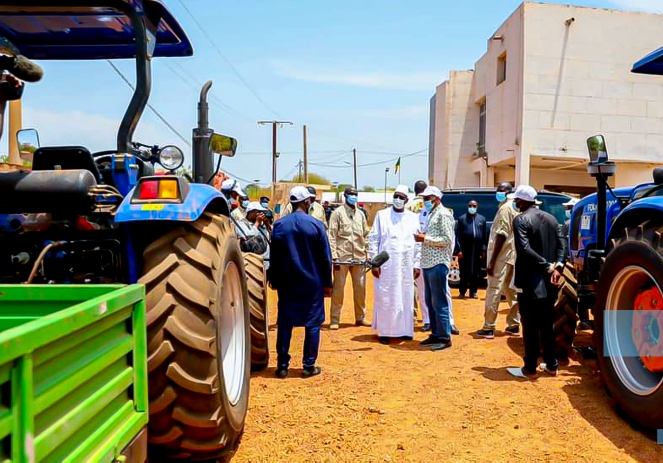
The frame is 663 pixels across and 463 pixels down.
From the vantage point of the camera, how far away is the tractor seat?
3.16 meters

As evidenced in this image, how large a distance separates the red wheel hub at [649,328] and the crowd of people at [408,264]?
86cm

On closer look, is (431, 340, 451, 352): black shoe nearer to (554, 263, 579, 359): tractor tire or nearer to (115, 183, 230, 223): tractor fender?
(554, 263, 579, 359): tractor tire

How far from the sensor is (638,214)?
439cm

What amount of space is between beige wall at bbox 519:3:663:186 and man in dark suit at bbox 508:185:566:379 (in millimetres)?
Answer: 12996

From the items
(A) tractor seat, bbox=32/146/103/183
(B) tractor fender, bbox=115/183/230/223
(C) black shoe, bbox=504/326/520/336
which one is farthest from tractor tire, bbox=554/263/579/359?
(A) tractor seat, bbox=32/146/103/183

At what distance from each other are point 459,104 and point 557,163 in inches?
212

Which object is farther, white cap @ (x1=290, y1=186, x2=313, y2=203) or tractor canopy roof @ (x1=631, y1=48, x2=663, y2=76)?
white cap @ (x1=290, y1=186, x2=313, y2=203)

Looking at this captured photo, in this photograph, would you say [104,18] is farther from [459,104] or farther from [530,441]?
[459,104]

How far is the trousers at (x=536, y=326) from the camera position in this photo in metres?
5.20

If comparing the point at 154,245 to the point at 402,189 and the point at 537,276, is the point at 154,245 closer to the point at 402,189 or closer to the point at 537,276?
the point at 537,276

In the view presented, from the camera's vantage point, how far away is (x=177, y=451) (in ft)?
9.67

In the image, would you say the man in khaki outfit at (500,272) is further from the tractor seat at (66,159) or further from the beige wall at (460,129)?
the beige wall at (460,129)

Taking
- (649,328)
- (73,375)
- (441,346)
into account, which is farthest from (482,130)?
(73,375)

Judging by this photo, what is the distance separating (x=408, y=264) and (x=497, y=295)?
3.61 feet
